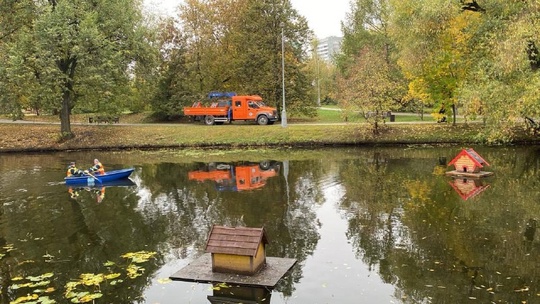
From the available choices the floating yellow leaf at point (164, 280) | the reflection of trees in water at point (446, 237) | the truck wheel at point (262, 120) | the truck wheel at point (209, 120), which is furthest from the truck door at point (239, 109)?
the floating yellow leaf at point (164, 280)

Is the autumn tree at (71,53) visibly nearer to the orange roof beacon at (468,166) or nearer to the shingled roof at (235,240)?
the orange roof beacon at (468,166)

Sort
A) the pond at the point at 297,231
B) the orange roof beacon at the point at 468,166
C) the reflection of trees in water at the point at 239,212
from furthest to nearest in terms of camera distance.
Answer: the orange roof beacon at the point at 468,166, the reflection of trees in water at the point at 239,212, the pond at the point at 297,231

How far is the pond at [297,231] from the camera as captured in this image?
30.5 ft

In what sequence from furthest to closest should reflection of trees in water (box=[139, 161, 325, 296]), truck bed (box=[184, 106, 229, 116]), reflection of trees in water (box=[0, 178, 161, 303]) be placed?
truck bed (box=[184, 106, 229, 116]) → reflection of trees in water (box=[139, 161, 325, 296]) → reflection of trees in water (box=[0, 178, 161, 303])

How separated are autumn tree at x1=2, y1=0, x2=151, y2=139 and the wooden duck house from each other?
27.3 m

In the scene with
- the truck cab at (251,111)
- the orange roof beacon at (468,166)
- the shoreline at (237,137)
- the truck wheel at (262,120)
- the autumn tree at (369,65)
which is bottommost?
the orange roof beacon at (468,166)

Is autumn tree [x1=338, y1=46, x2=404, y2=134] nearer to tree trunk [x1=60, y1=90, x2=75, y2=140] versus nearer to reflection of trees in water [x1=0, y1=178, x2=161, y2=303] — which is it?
reflection of trees in water [x1=0, y1=178, x2=161, y2=303]

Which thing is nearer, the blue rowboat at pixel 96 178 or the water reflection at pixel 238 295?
the water reflection at pixel 238 295

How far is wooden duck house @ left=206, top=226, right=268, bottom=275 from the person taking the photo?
985cm

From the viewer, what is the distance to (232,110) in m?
39.4

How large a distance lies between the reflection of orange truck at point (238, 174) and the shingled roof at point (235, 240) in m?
9.08

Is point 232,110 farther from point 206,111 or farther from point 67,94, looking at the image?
point 67,94

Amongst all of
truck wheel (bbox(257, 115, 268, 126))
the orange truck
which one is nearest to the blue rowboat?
the orange truck

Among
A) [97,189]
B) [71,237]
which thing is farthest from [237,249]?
[97,189]
